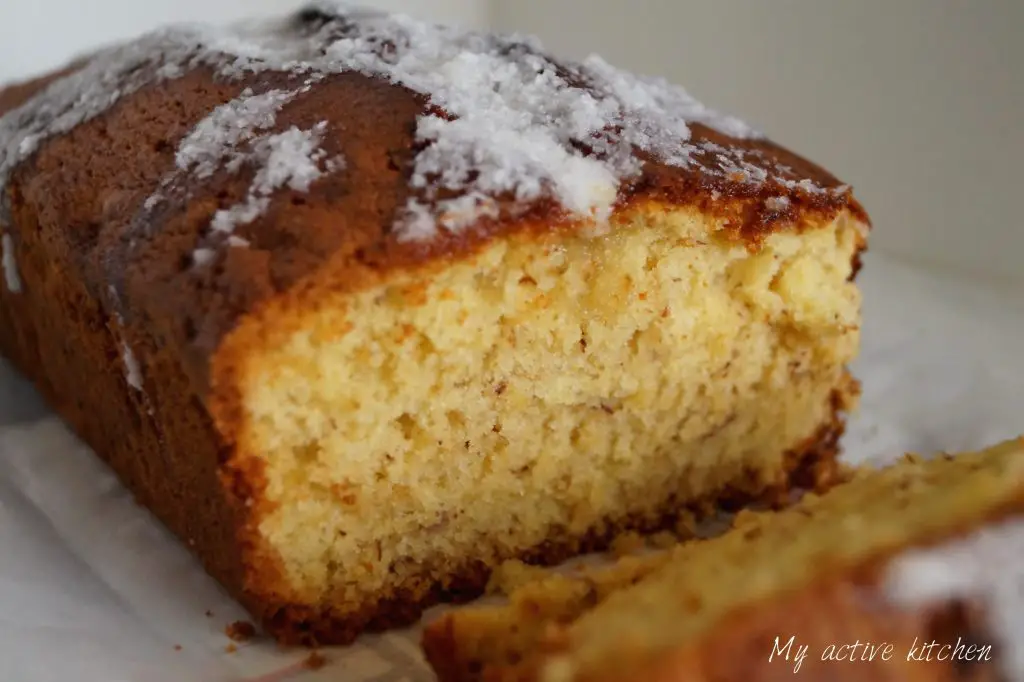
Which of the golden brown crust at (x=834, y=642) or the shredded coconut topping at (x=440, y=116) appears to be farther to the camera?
the shredded coconut topping at (x=440, y=116)

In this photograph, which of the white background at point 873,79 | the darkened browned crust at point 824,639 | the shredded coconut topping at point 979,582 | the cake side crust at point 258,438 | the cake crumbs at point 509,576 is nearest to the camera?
the darkened browned crust at point 824,639

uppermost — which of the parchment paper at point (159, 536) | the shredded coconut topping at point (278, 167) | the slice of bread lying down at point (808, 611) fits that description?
the shredded coconut topping at point (278, 167)

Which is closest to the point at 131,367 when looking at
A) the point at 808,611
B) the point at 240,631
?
the point at 240,631

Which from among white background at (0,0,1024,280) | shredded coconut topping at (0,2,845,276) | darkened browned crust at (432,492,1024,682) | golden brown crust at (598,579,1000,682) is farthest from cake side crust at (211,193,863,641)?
white background at (0,0,1024,280)

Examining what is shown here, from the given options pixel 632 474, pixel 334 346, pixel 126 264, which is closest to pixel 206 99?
pixel 126 264

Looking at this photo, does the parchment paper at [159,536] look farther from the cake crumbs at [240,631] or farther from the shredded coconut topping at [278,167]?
the shredded coconut topping at [278,167]

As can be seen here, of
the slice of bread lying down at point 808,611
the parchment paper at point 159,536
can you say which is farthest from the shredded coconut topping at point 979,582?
the parchment paper at point 159,536

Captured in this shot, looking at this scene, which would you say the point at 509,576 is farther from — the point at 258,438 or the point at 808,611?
the point at 808,611

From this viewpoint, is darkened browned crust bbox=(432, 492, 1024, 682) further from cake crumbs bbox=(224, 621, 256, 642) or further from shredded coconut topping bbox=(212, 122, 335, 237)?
shredded coconut topping bbox=(212, 122, 335, 237)
